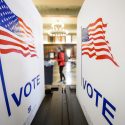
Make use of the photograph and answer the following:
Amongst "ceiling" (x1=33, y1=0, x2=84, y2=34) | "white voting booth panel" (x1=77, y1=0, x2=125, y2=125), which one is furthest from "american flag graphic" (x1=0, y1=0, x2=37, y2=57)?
"ceiling" (x1=33, y1=0, x2=84, y2=34)

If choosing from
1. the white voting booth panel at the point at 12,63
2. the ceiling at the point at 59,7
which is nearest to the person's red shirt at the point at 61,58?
the ceiling at the point at 59,7

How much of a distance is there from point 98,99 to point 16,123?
1.19 m

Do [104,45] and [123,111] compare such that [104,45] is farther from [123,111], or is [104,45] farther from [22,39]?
[22,39]

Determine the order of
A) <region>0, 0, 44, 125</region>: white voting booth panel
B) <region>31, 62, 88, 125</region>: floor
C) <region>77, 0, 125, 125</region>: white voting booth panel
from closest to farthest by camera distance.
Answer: <region>77, 0, 125, 125</region>: white voting booth panel
<region>0, 0, 44, 125</region>: white voting booth panel
<region>31, 62, 88, 125</region>: floor

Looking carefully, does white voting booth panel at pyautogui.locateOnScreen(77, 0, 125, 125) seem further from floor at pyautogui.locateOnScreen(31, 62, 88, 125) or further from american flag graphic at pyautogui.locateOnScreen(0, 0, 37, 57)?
american flag graphic at pyautogui.locateOnScreen(0, 0, 37, 57)

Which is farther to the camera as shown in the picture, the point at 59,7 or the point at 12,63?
the point at 59,7

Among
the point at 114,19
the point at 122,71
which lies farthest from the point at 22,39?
the point at 122,71

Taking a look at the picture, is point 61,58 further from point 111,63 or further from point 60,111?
point 111,63

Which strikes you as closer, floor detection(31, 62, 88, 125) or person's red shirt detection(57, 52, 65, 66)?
floor detection(31, 62, 88, 125)

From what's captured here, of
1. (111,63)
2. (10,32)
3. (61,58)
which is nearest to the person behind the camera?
(111,63)

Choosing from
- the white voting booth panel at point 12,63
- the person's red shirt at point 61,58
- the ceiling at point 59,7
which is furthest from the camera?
the person's red shirt at point 61,58

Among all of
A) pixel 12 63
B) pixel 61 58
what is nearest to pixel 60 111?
pixel 12 63

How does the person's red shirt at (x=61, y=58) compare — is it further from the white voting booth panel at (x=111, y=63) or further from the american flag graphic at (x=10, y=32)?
the white voting booth panel at (x=111, y=63)

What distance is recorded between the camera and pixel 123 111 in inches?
42.4
